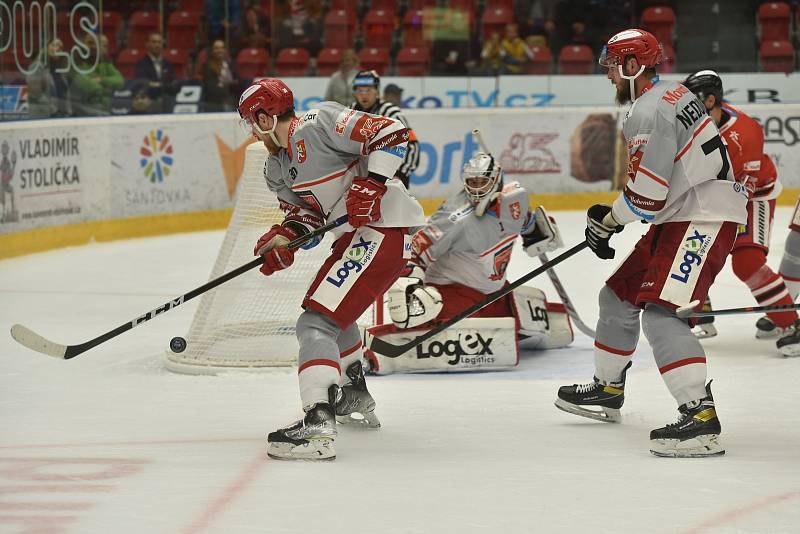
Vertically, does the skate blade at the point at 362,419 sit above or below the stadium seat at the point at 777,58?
above

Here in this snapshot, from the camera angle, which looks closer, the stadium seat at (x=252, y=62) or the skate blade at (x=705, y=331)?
the skate blade at (x=705, y=331)

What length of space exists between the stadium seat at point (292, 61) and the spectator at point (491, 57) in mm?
1490

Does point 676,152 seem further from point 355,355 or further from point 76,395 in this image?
point 76,395

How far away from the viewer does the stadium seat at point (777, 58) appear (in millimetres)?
11172

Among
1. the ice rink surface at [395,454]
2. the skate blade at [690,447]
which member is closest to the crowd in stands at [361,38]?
the ice rink surface at [395,454]

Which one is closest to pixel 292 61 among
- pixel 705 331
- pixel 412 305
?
pixel 705 331

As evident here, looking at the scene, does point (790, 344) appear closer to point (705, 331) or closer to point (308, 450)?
point (705, 331)

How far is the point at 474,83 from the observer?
11219mm

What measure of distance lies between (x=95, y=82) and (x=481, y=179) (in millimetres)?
4883

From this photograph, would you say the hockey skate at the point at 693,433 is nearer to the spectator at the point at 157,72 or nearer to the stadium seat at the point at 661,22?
the spectator at the point at 157,72

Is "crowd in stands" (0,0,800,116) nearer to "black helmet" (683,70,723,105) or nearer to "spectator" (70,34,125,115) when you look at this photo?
"spectator" (70,34,125,115)

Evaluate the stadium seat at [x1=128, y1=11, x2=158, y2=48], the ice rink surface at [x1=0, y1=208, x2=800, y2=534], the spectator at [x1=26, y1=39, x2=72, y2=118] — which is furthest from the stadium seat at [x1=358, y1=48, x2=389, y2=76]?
the ice rink surface at [x1=0, y1=208, x2=800, y2=534]

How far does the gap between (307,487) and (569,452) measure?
835 millimetres

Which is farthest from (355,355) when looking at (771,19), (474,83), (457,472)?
(771,19)
